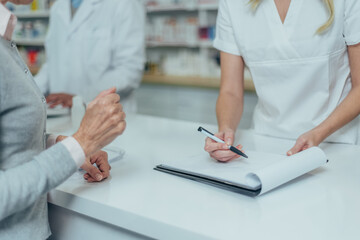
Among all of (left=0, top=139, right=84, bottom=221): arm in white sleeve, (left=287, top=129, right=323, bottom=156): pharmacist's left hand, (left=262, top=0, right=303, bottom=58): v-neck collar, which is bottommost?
(left=287, top=129, right=323, bottom=156): pharmacist's left hand

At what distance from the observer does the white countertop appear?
819 millimetres

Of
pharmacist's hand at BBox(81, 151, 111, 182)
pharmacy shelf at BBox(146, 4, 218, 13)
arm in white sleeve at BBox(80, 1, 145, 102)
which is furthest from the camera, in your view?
pharmacy shelf at BBox(146, 4, 218, 13)

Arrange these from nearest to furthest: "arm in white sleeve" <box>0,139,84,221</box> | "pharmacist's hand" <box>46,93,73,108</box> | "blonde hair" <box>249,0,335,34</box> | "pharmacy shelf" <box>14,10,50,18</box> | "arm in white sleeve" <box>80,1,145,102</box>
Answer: "arm in white sleeve" <box>0,139,84,221</box>, "blonde hair" <box>249,0,335,34</box>, "pharmacist's hand" <box>46,93,73,108</box>, "arm in white sleeve" <box>80,1,145,102</box>, "pharmacy shelf" <box>14,10,50,18</box>

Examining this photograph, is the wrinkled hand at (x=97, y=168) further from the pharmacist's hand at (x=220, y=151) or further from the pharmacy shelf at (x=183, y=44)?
the pharmacy shelf at (x=183, y=44)

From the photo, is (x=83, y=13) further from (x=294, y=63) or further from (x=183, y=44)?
(x=183, y=44)

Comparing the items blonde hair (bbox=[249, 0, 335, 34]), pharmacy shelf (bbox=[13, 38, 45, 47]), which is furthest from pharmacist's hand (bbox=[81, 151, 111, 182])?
pharmacy shelf (bbox=[13, 38, 45, 47])

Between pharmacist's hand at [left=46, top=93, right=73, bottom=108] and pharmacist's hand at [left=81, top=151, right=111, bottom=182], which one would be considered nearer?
pharmacist's hand at [left=81, top=151, right=111, bottom=182]

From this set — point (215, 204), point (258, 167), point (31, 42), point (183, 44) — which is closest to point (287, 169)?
point (258, 167)

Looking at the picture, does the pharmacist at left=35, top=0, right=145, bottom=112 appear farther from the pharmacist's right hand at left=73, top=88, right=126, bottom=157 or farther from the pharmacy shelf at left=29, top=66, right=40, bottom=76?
the pharmacy shelf at left=29, top=66, right=40, bottom=76

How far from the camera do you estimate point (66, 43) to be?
2535 millimetres

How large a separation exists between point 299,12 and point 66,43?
1.58 metres

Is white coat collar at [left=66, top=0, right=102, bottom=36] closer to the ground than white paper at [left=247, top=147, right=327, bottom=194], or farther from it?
farther from it

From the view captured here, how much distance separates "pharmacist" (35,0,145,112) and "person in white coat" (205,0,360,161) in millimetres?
872

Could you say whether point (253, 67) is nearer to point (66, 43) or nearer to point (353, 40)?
point (353, 40)
